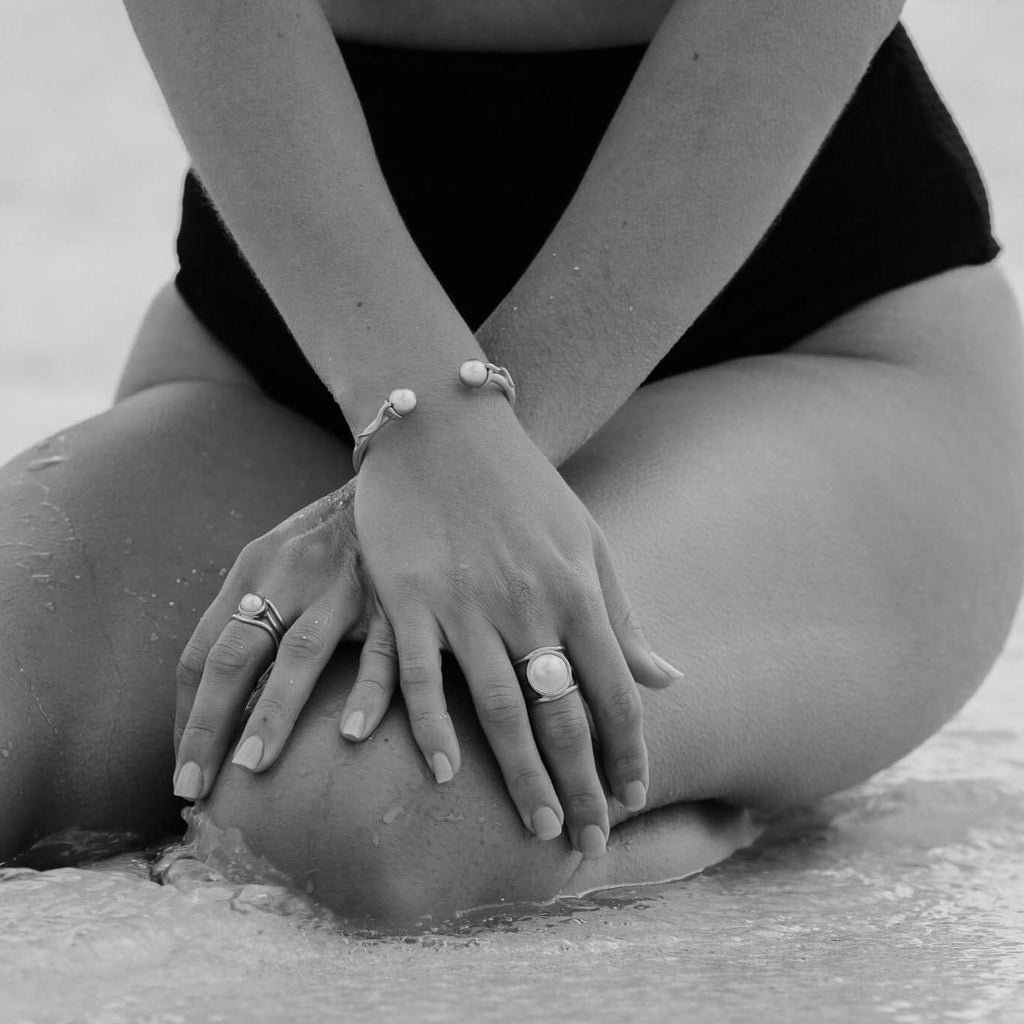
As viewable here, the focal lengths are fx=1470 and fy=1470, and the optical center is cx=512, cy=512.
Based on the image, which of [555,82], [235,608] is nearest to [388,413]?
[235,608]

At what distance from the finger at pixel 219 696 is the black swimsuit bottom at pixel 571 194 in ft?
1.06

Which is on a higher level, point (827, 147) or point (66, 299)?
point (66, 299)

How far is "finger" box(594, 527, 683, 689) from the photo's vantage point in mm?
713

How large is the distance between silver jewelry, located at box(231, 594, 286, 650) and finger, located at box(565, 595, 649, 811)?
5.5 inches

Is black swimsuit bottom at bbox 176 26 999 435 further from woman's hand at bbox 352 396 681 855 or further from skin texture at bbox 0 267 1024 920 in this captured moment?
woman's hand at bbox 352 396 681 855

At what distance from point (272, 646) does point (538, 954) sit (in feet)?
0.62

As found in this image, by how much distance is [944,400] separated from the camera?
971 millimetres

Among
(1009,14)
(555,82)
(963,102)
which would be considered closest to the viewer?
(555,82)

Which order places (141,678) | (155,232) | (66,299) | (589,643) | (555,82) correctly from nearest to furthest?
(589,643) < (141,678) < (555,82) < (66,299) < (155,232)

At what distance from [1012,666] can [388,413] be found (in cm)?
97

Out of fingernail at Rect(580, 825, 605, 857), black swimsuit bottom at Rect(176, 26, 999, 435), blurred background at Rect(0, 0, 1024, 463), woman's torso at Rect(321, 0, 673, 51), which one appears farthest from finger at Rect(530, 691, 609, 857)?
blurred background at Rect(0, 0, 1024, 463)

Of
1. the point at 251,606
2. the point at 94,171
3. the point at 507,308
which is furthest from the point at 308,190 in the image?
the point at 94,171

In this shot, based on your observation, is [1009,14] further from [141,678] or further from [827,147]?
[141,678]

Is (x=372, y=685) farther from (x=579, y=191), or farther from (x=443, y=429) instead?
(x=579, y=191)
